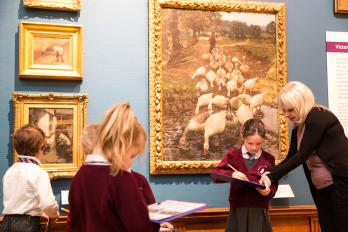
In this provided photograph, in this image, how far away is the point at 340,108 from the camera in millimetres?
4430

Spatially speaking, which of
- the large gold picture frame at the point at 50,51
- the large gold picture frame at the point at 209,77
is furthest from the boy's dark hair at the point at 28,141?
the large gold picture frame at the point at 209,77

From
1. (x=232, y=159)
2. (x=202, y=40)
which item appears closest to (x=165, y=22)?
(x=202, y=40)

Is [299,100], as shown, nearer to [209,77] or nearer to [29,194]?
[209,77]

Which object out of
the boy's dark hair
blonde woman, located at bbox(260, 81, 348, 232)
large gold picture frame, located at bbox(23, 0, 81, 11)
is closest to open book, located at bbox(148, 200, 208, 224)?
blonde woman, located at bbox(260, 81, 348, 232)

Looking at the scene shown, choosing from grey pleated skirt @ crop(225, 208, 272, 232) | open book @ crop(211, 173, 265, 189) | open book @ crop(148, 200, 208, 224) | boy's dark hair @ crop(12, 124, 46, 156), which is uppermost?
boy's dark hair @ crop(12, 124, 46, 156)

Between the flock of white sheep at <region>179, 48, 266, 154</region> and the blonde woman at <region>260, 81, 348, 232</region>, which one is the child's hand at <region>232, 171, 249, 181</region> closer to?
the blonde woman at <region>260, 81, 348, 232</region>

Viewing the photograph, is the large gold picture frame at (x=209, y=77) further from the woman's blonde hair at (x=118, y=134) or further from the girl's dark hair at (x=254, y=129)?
the woman's blonde hair at (x=118, y=134)

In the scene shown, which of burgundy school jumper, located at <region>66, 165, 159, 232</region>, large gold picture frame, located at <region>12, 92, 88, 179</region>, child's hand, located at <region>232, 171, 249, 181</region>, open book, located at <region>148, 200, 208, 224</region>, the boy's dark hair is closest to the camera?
burgundy school jumper, located at <region>66, 165, 159, 232</region>

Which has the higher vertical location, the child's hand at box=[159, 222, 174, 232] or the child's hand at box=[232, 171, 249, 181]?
the child's hand at box=[232, 171, 249, 181]

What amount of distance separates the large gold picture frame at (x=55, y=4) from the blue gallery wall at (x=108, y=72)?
0.20 ft

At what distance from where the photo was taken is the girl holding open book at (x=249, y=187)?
11.3ft

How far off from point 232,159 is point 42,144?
141 centimetres

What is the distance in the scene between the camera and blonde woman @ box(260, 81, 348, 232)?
124 inches

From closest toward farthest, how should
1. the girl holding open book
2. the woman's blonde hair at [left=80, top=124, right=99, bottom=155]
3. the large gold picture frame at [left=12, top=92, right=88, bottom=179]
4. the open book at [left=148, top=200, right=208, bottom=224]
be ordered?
the open book at [left=148, top=200, right=208, bottom=224]
the woman's blonde hair at [left=80, top=124, right=99, bottom=155]
the girl holding open book
the large gold picture frame at [left=12, top=92, right=88, bottom=179]
